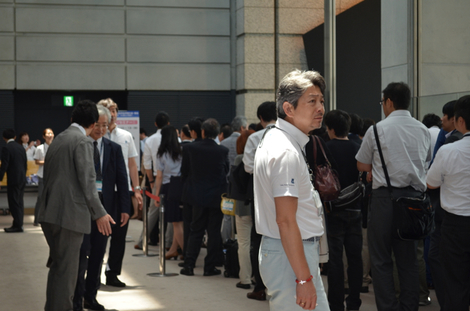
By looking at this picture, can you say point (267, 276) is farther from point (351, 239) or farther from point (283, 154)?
point (351, 239)

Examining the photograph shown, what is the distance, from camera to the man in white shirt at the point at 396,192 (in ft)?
14.9

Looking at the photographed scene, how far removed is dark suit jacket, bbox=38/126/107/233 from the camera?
434 cm

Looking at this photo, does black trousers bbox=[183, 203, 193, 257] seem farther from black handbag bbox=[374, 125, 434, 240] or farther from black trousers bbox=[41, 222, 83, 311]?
black handbag bbox=[374, 125, 434, 240]

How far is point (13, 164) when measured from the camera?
11.5 metres

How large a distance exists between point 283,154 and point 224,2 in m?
13.3

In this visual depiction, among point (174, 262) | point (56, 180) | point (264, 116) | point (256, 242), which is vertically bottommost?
point (174, 262)

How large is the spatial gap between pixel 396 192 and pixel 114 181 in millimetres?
2721

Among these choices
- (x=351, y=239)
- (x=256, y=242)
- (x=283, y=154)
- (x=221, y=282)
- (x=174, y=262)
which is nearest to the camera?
(x=283, y=154)

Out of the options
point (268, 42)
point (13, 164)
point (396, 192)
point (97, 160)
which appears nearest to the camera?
point (396, 192)

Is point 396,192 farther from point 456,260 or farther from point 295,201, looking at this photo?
point 295,201

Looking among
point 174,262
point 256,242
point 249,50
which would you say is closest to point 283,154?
point 256,242

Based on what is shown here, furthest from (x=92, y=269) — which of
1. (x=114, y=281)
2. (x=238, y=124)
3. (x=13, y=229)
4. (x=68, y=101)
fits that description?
(x=68, y=101)

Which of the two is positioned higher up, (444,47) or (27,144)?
(444,47)

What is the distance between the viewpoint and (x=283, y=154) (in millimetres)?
2582
